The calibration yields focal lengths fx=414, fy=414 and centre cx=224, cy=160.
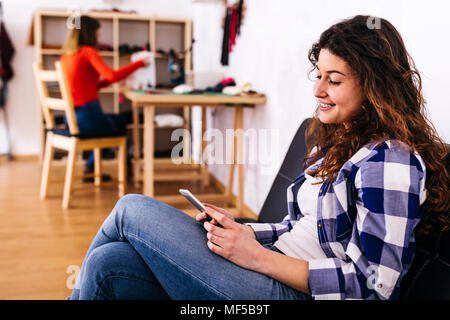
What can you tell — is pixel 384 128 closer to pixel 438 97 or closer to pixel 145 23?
pixel 438 97

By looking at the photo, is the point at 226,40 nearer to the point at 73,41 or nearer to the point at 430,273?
the point at 73,41

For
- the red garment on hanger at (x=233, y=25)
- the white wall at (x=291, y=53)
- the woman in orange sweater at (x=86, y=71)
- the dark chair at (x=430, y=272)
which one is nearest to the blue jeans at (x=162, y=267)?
the dark chair at (x=430, y=272)

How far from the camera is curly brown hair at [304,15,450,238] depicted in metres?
0.85

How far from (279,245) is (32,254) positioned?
1.52m

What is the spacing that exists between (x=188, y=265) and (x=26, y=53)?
14.3 feet

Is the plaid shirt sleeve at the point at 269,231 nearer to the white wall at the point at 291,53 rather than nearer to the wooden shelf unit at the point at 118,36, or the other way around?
the white wall at the point at 291,53

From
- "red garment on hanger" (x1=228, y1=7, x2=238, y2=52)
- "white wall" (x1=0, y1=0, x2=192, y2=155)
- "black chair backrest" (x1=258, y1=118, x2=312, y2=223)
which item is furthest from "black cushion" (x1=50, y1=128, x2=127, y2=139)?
"white wall" (x1=0, y1=0, x2=192, y2=155)

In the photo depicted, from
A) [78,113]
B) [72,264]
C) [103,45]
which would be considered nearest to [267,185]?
[72,264]

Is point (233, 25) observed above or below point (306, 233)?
above

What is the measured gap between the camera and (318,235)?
37.0 inches

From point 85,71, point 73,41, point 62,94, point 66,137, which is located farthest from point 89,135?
point 73,41

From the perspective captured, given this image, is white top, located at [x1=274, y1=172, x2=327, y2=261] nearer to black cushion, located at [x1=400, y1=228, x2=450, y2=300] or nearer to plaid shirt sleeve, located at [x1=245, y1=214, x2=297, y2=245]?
plaid shirt sleeve, located at [x1=245, y1=214, x2=297, y2=245]

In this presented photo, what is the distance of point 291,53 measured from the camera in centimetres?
210

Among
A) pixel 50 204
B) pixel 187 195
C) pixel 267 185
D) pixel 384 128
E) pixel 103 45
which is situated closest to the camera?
pixel 384 128
